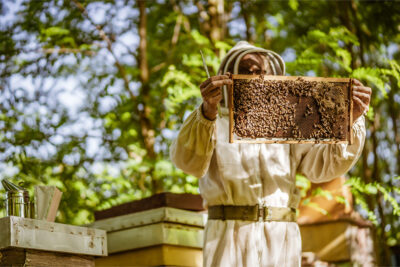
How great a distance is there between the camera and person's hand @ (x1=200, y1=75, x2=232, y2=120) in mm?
2102

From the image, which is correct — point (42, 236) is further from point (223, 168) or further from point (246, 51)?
point (246, 51)

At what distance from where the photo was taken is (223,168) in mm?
2463

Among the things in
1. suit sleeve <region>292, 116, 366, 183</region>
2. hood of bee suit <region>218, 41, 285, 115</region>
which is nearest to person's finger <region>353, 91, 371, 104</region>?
suit sleeve <region>292, 116, 366, 183</region>

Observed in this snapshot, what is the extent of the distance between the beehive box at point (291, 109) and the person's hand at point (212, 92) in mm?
67

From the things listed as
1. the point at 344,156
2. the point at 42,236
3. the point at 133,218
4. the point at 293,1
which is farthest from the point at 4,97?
the point at 344,156

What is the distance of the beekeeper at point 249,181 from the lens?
2346 millimetres

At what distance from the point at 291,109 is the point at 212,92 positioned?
388 millimetres

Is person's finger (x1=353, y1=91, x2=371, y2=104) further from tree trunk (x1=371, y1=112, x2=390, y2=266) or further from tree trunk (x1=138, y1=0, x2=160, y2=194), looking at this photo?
tree trunk (x1=138, y1=0, x2=160, y2=194)

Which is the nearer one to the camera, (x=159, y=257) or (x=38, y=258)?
(x=38, y=258)

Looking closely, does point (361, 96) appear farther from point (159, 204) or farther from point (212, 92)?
point (159, 204)

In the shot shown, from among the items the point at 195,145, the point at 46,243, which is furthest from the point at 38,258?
the point at 195,145

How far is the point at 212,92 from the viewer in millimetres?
2156

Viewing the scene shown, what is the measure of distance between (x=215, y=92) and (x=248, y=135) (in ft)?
0.80

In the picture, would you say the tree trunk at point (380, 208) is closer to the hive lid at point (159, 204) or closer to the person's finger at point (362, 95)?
the hive lid at point (159, 204)
